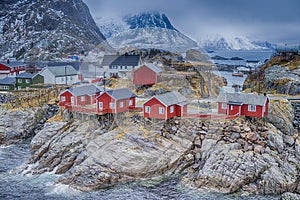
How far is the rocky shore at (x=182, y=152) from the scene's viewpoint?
2539 centimetres

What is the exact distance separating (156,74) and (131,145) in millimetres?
15788

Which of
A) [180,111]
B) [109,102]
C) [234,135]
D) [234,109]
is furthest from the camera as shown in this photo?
[109,102]

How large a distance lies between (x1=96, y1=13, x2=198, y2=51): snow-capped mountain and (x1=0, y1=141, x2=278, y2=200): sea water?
68.3ft

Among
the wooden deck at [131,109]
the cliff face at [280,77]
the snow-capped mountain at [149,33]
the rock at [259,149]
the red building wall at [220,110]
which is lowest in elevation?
the rock at [259,149]

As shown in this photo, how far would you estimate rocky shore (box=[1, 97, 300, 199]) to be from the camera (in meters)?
25.4

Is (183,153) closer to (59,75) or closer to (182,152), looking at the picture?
(182,152)

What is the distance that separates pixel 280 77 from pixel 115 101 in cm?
2234

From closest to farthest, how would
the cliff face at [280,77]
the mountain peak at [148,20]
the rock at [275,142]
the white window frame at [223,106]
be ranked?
1. the rock at [275,142]
2. the white window frame at [223,106]
3. the cliff face at [280,77]
4. the mountain peak at [148,20]

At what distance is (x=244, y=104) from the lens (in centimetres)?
3027

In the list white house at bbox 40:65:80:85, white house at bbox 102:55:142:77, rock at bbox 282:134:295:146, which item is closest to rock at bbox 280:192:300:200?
rock at bbox 282:134:295:146

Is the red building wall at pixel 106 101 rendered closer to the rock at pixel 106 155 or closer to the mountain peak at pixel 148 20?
the rock at pixel 106 155

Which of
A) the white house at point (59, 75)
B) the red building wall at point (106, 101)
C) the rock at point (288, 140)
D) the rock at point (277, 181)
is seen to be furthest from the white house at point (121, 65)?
the rock at point (277, 181)

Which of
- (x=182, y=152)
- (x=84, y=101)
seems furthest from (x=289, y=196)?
(x=84, y=101)

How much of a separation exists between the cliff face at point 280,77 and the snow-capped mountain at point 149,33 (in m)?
10.6
